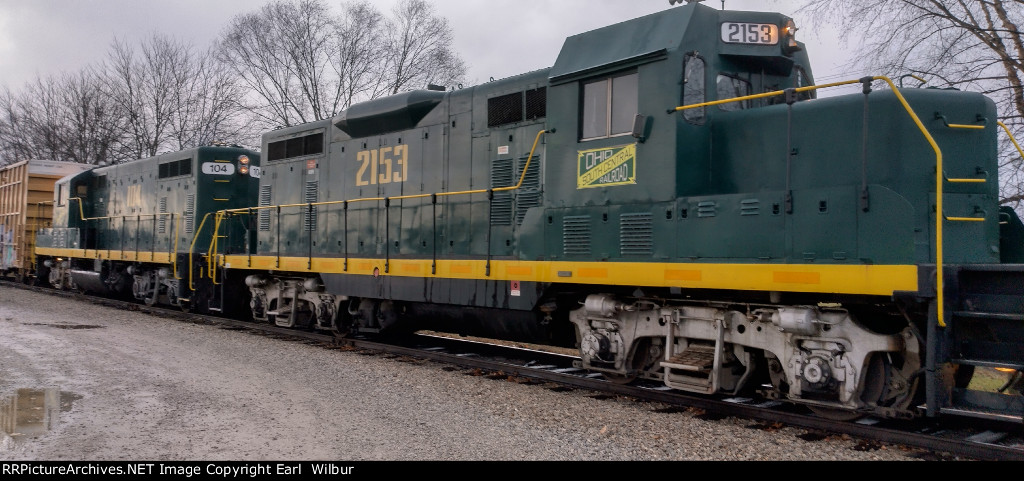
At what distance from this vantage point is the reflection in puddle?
5.68 meters

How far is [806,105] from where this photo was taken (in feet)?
21.0

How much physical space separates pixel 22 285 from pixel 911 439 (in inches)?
996

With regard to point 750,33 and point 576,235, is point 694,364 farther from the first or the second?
point 750,33

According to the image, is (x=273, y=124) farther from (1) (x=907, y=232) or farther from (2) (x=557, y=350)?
(1) (x=907, y=232)

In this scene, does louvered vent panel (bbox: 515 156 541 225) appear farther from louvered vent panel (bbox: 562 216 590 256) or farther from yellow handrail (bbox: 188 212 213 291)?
yellow handrail (bbox: 188 212 213 291)

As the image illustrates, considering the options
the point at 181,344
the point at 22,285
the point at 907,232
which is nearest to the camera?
the point at 907,232

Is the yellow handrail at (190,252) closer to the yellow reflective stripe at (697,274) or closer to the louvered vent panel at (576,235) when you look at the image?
the yellow reflective stripe at (697,274)

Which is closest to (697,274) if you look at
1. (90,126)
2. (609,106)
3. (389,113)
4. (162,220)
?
(609,106)

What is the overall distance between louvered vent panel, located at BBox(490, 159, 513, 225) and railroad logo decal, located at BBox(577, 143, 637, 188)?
131cm

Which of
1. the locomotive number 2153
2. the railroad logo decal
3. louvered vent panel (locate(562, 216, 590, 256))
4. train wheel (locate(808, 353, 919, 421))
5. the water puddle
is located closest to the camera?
Result: train wheel (locate(808, 353, 919, 421))

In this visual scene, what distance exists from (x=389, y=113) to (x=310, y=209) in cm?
236

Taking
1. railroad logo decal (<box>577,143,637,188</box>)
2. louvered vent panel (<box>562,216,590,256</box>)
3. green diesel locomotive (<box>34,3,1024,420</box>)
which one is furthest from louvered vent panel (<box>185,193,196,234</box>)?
railroad logo decal (<box>577,143,637,188</box>)

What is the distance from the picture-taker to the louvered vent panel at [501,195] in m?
8.55
